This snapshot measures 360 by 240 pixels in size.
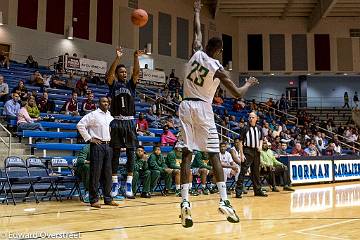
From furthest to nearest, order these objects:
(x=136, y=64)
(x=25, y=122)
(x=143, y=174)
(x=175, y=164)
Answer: (x=25, y=122) → (x=175, y=164) → (x=143, y=174) → (x=136, y=64)

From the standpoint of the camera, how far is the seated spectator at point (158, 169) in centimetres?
1002

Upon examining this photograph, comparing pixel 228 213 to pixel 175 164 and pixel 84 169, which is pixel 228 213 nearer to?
pixel 84 169

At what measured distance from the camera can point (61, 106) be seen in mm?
14875

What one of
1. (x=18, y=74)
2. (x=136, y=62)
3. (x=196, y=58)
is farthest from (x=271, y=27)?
(x=196, y=58)

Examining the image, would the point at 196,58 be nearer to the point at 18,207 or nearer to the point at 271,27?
the point at 18,207

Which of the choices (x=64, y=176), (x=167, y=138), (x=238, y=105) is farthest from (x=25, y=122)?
(x=238, y=105)

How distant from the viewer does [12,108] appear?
475 inches

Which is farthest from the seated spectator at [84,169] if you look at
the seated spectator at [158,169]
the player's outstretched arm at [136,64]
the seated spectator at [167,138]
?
the seated spectator at [167,138]

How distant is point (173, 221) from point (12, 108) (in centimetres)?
795

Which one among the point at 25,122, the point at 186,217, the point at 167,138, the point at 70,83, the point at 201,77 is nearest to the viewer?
the point at 186,217

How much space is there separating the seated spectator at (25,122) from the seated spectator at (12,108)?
383mm

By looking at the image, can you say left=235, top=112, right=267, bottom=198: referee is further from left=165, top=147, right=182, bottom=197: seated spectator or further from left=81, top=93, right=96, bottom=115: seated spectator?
left=81, top=93, right=96, bottom=115: seated spectator

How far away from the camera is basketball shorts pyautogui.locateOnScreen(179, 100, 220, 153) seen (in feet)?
15.6

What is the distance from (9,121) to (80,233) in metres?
8.11
